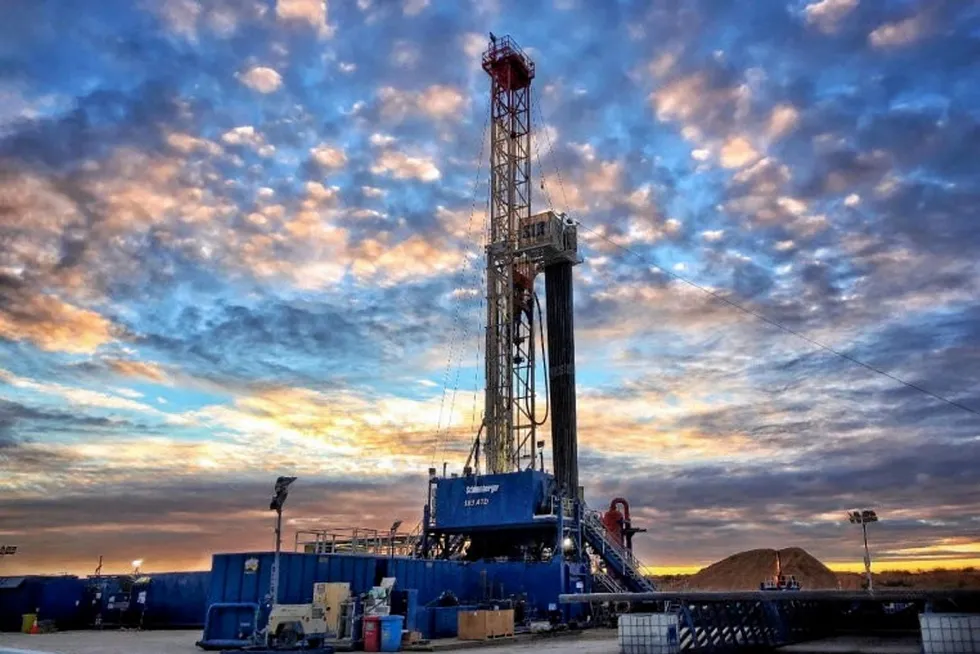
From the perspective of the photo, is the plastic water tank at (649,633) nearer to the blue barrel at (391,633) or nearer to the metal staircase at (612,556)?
the blue barrel at (391,633)

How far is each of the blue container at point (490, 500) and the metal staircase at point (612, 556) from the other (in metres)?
3.25

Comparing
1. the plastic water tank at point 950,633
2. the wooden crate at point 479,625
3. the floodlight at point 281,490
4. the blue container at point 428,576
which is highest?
the floodlight at point 281,490

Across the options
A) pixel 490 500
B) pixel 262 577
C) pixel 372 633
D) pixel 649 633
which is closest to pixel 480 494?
pixel 490 500

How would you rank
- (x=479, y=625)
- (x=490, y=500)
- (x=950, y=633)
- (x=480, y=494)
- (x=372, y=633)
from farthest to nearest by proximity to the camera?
1. (x=480, y=494)
2. (x=490, y=500)
3. (x=479, y=625)
4. (x=372, y=633)
5. (x=950, y=633)

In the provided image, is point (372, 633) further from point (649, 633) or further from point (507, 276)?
point (507, 276)

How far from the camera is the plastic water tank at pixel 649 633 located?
18.7m

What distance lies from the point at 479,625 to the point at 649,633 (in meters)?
9.69

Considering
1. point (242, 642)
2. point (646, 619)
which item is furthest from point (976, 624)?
point (242, 642)

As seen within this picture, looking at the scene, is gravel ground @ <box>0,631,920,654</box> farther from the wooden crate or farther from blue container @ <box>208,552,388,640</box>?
blue container @ <box>208,552,388,640</box>

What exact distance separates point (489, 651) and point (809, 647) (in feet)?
31.1

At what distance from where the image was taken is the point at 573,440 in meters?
46.0

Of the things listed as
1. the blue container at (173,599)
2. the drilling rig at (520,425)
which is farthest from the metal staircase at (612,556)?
the blue container at (173,599)

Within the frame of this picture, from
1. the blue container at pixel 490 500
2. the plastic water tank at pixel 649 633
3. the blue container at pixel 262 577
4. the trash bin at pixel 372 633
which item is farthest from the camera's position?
the blue container at pixel 490 500

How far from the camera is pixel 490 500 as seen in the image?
3988 cm
